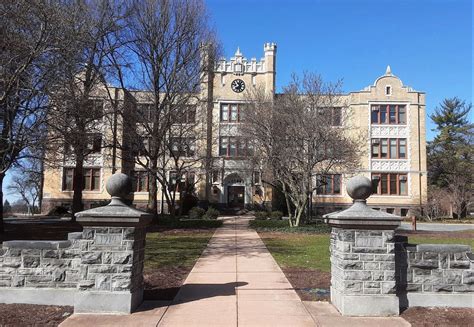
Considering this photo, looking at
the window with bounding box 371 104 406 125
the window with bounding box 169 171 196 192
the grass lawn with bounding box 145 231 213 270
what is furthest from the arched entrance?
the grass lawn with bounding box 145 231 213 270

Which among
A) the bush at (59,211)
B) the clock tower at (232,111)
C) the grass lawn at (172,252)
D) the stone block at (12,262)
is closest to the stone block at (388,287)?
the grass lawn at (172,252)

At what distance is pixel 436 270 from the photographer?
678 cm

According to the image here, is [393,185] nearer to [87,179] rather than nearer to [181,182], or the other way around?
[181,182]

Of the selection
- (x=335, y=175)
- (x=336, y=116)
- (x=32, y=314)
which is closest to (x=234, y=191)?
(x=335, y=175)

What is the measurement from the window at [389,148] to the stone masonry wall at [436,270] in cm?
3686

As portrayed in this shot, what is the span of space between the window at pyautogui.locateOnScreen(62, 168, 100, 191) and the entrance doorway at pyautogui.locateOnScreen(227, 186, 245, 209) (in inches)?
497

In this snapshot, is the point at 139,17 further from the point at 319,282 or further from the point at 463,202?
the point at 463,202

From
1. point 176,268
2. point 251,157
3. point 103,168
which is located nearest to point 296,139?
point 251,157

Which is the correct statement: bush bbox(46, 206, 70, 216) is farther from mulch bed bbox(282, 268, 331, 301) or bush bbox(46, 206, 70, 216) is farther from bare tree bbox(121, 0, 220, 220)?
mulch bed bbox(282, 268, 331, 301)

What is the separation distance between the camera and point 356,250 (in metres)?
6.48

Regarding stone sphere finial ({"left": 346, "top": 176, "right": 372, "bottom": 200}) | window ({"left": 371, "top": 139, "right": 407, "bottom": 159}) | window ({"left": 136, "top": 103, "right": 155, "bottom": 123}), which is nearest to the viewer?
stone sphere finial ({"left": 346, "top": 176, "right": 372, "bottom": 200})

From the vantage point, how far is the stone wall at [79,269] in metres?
6.43

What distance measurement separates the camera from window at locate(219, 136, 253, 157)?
1088 inches

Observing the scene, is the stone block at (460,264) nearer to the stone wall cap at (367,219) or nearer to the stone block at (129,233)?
the stone wall cap at (367,219)
